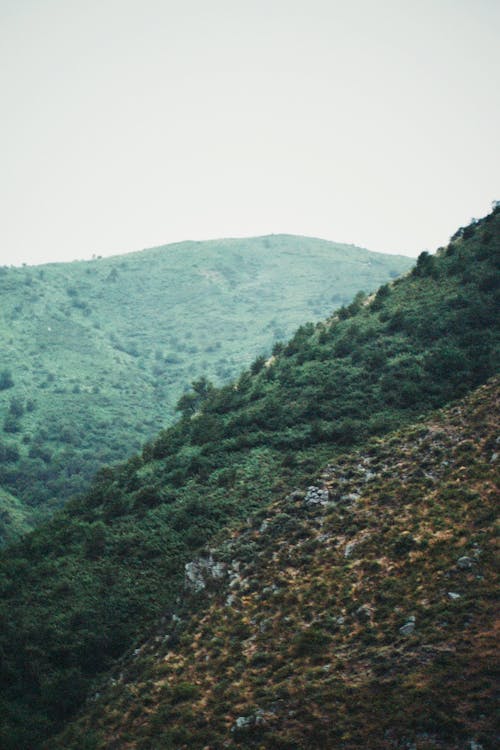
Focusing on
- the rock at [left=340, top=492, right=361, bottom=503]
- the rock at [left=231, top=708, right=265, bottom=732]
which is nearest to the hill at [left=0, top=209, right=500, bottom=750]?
the rock at [left=340, top=492, right=361, bottom=503]

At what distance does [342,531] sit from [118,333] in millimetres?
126425

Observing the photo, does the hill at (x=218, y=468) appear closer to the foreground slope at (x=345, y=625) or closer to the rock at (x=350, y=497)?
the foreground slope at (x=345, y=625)

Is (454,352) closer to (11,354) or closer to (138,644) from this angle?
(138,644)

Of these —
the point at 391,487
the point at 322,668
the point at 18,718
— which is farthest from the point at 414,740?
the point at 18,718

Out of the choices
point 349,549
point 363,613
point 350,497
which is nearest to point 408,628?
point 363,613

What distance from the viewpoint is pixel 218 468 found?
135ft

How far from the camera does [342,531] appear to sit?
94.3 ft

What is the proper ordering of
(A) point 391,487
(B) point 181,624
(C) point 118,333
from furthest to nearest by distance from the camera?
(C) point 118,333 < (A) point 391,487 < (B) point 181,624

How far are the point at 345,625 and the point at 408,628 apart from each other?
2.88m

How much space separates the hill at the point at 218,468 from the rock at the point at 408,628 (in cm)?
1402

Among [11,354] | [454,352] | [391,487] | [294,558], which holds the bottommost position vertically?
[294,558]

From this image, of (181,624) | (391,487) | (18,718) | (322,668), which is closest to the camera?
(322,668)

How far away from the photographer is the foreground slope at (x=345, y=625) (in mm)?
17453

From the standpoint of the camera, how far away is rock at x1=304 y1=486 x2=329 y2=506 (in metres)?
32.2
